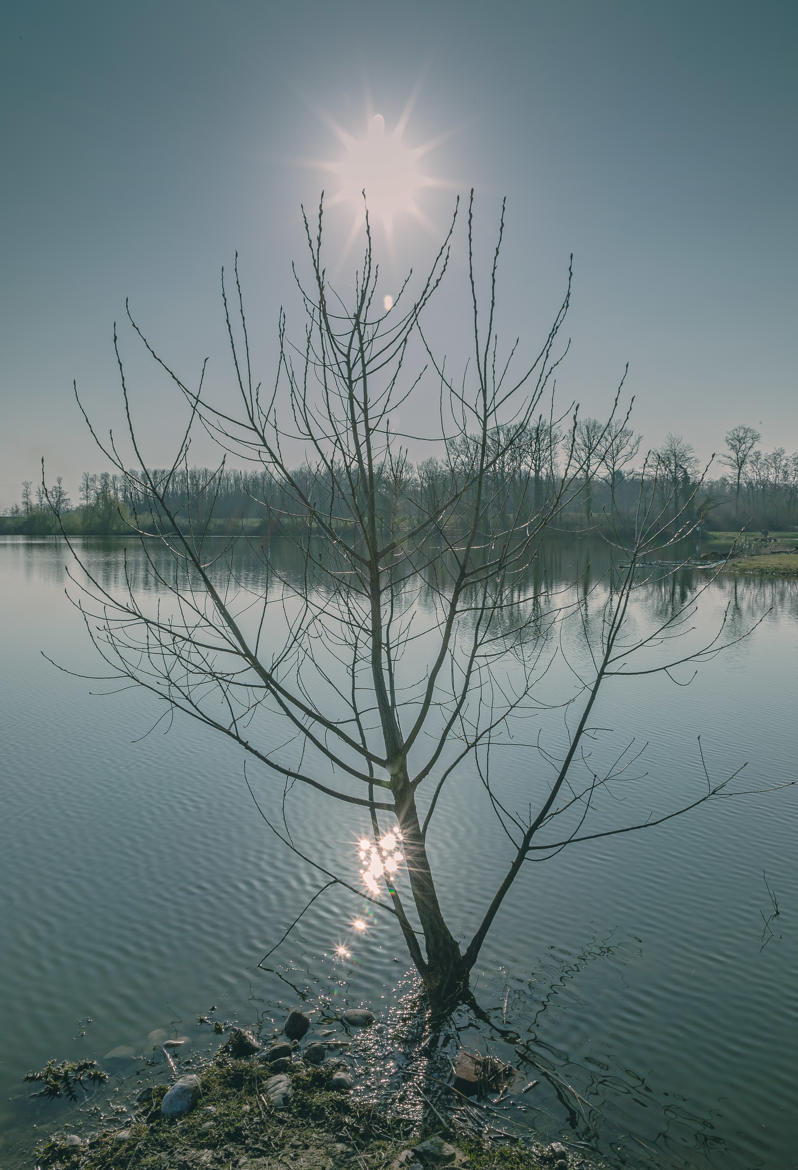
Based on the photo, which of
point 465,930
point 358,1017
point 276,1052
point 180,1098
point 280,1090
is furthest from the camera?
point 465,930

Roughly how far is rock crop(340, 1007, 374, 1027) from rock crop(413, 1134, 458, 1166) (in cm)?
120

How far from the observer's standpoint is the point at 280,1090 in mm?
4555

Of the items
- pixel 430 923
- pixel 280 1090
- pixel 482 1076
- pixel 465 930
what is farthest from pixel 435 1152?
pixel 465 930

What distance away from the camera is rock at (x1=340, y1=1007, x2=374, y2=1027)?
5.36 meters

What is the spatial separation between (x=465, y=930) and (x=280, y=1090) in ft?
7.96

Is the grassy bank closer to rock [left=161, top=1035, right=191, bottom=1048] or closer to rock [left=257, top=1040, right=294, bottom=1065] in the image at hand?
rock [left=257, top=1040, right=294, bottom=1065]

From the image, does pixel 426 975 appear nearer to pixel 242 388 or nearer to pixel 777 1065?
pixel 777 1065

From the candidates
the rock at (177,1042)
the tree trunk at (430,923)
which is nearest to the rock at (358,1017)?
the tree trunk at (430,923)

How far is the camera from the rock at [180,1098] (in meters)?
4.38

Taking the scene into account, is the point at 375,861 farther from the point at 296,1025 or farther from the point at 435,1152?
the point at 435,1152

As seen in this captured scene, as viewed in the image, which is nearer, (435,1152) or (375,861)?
(435,1152)

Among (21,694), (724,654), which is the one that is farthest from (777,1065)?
(724,654)

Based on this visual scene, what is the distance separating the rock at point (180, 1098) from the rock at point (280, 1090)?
420 millimetres

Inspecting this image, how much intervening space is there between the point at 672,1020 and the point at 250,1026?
2950 mm
